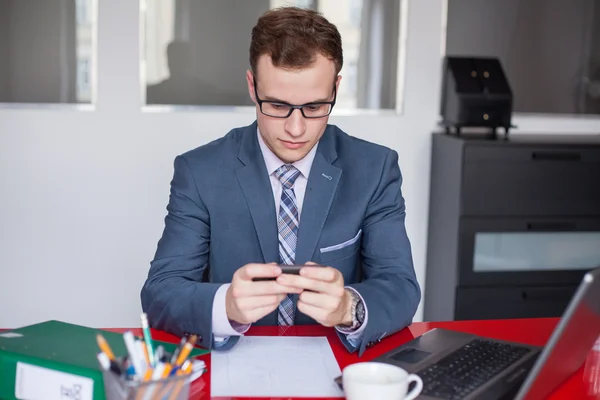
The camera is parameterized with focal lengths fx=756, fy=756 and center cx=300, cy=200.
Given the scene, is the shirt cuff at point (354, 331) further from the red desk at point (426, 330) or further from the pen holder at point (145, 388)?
the pen holder at point (145, 388)

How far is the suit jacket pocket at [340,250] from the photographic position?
2000 mm

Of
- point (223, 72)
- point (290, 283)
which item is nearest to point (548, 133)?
point (223, 72)

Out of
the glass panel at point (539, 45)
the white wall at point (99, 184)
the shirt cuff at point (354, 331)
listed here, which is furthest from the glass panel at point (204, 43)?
the shirt cuff at point (354, 331)

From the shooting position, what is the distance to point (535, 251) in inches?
137

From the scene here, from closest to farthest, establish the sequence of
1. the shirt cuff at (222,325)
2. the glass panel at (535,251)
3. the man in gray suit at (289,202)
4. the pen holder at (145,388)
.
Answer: the pen holder at (145,388) < the shirt cuff at (222,325) < the man in gray suit at (289,202) < the glass panel at (535,251)

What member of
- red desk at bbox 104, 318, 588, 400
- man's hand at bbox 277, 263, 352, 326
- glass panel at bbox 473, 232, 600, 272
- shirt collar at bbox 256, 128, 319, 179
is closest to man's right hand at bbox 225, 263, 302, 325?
man's hand at bbox 277, 263, 352, 326

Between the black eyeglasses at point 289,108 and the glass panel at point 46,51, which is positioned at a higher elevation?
the glass panel at point 46,51

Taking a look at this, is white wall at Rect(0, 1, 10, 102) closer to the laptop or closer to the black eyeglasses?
the black eyeglasses

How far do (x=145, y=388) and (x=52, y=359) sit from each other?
27 cm

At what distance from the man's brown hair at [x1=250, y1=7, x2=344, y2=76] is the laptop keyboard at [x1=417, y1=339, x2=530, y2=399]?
2.60 feet

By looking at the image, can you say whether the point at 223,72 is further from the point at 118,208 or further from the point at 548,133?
the point at 548,133

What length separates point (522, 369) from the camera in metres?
1.46

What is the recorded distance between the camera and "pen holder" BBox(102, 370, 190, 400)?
1119mm

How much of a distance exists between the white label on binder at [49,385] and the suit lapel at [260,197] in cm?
80
